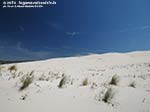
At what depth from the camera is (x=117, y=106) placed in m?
5.11

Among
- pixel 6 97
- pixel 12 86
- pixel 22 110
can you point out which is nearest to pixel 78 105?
pixel 22 110

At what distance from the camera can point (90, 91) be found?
6.24 meters

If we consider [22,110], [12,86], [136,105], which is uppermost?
[12,86]

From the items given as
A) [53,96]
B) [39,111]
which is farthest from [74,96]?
[39,111]

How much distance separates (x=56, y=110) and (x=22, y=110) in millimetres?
771

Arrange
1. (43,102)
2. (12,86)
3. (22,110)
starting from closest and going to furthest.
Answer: (22,110), (43,102), (12,86)

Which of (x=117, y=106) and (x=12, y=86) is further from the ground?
(x=12, y=86)

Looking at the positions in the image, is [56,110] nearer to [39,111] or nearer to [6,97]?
[39,111]

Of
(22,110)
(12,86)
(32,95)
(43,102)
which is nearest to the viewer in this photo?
(22,110)

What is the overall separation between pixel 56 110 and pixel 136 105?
2.34 m

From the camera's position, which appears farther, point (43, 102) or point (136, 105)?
point (136, 105)

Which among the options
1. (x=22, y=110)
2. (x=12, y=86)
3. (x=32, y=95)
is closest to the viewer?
(x=22, y=110)

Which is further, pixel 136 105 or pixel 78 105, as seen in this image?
A: pixel 136 105

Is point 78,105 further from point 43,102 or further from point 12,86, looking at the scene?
point 12,86
